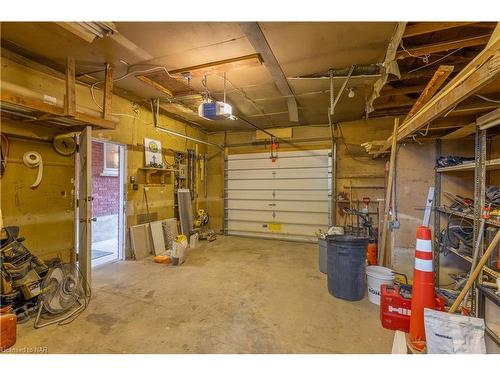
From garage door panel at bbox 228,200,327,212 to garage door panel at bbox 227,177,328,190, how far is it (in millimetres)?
387

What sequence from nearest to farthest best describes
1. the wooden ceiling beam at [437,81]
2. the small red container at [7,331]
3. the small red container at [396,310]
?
1. the small red container at [7,331]
2. the wooden ceiling beam at [437,81]
3. the small red container at [396,310]

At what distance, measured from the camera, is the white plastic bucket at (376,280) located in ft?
9.07

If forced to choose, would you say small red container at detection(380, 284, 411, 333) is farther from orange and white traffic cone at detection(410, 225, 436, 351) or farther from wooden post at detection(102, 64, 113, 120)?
wooden post at detection(102, 64, 113, 120)

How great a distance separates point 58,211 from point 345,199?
18.4ft

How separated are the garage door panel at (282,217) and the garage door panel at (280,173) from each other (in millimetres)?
995

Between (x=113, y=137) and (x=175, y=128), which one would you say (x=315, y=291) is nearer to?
(x=113, y=137)

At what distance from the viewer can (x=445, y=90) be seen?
6.45ft

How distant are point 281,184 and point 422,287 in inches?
185

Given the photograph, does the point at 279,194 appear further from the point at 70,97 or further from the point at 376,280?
the point at 70,97

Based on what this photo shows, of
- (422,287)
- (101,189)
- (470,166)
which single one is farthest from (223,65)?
(101,189)

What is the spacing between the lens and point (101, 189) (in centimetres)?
608

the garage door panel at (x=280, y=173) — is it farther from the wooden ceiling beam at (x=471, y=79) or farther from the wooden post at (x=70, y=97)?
the wooden post at (x=70, y=97)

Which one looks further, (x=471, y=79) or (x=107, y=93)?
(x=107, y=93)

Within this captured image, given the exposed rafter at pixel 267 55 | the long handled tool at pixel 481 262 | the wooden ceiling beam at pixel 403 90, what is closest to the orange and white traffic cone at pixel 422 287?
the long handled tool at pixel 481 262
